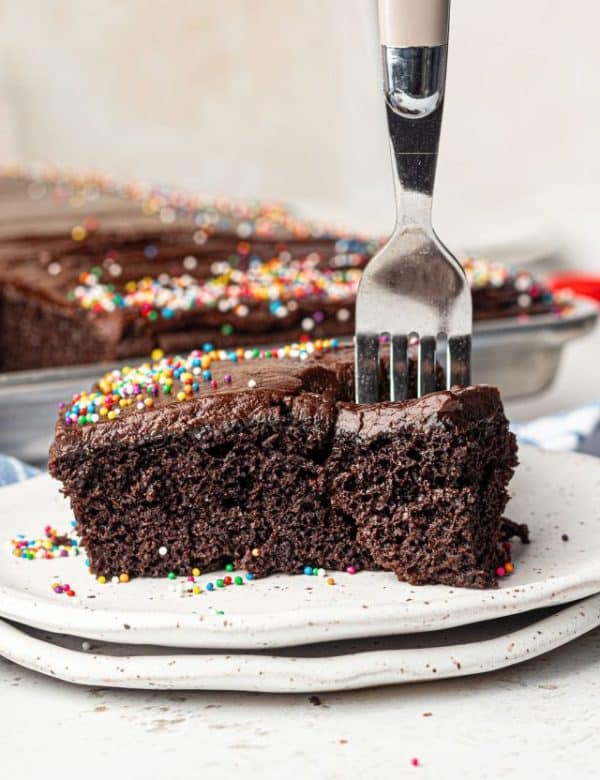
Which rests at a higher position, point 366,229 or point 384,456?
point 384,456

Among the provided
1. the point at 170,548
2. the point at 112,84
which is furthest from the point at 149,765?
the point at 112,84

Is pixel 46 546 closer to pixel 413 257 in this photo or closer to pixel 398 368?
pixel 398 368

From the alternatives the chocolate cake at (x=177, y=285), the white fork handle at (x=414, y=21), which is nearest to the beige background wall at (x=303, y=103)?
the chocolate cake at (x=177, y=285)

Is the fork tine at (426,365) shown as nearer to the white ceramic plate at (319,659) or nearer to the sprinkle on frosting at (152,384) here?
the sprinkle on frosting at (152,384)

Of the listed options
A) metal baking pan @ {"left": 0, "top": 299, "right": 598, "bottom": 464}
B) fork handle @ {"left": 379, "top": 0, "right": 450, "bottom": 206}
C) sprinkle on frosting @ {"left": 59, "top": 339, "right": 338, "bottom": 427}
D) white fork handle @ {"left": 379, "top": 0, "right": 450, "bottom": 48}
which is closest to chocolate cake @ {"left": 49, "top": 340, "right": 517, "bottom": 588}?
sprinkle on frosting @ {"left": 59, "top": 339, "right": 338, "bottom": 427}

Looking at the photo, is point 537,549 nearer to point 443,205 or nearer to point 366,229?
point 366,229
